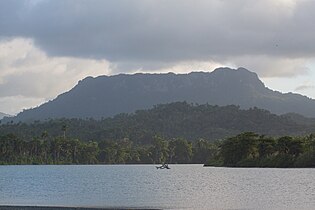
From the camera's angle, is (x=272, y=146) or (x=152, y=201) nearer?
(x=152, y=201)

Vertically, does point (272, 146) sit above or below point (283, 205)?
above

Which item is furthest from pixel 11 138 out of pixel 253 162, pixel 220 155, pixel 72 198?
pixel 72 198

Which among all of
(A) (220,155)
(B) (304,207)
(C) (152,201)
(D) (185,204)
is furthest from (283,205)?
(A) (220,155)

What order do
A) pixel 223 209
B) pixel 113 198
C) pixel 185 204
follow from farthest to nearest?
pixel 113 198 → pixel 185 204 → pixel 223 209

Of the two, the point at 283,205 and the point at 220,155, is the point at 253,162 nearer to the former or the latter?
the point at 220,155

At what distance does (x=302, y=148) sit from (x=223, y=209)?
9192 centimetres

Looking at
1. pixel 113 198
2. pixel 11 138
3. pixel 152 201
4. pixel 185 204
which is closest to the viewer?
pixel 185 204

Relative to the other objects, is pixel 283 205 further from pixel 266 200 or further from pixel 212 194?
pixel 212 194

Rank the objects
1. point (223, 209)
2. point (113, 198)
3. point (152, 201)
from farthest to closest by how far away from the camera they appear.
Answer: point (113, 198)
point (152, 201)
point (223, 209)

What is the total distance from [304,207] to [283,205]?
2581 millimetres

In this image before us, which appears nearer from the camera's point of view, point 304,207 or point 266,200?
point 304,207

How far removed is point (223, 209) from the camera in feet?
149

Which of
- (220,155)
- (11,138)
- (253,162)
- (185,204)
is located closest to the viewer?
(185,204)

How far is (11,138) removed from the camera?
19775 centimetres
